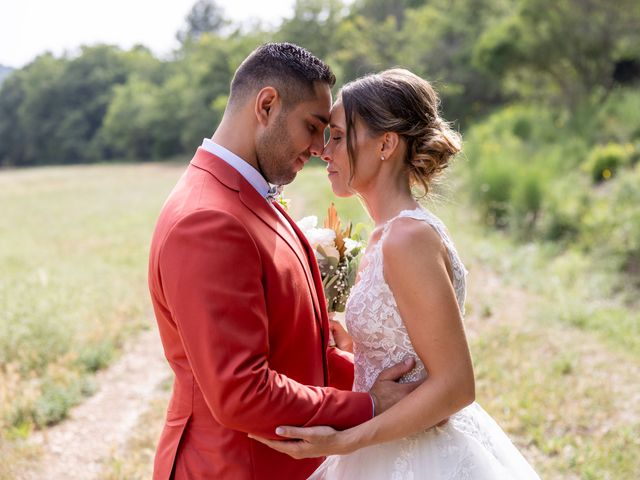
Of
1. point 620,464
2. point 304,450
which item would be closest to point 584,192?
point 620,464

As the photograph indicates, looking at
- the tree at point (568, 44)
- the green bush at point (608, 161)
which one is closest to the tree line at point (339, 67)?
the tree at point (568, 44)

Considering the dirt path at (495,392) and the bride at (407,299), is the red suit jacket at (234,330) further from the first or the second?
the dirt path at (495,392)

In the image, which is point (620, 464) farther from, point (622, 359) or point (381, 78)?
point (381, 78)

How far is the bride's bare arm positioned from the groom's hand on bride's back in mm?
51

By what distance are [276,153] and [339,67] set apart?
4628cm

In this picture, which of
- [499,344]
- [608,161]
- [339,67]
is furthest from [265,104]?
[339,67]

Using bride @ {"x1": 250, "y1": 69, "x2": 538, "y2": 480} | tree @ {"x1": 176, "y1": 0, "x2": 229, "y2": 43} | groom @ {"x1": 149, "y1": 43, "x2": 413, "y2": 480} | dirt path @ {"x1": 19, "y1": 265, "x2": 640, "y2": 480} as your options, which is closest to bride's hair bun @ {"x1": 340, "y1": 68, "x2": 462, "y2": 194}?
bride @ {"x1": 250, "y1": 69, "x2": 538, "y2": 480}

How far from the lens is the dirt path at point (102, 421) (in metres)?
5.19

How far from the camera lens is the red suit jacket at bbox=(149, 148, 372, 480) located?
1871mm

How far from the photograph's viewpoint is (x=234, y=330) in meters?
1.86

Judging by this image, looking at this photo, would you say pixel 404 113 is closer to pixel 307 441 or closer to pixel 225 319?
pixel 225 319

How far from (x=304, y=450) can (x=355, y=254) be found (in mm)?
1167

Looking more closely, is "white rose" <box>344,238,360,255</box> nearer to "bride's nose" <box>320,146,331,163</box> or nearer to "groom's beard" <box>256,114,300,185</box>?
"bride's nose" <box>320,146,331,163</box>

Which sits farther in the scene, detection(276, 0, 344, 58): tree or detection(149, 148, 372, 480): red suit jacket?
detection(276, 0, 344, 58): tree
